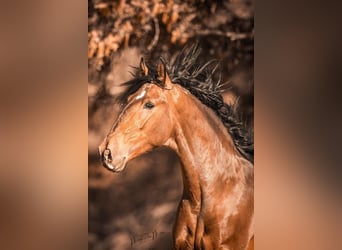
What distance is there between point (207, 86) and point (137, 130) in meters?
0.37

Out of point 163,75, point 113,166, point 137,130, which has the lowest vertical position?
point 113,166

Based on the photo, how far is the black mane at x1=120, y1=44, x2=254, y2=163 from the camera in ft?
7.13

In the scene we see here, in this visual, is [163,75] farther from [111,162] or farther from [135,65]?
[111,162]

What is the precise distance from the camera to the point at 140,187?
2.15 meters

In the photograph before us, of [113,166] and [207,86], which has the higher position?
[207,86]

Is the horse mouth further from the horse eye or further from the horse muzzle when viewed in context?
the horse eye

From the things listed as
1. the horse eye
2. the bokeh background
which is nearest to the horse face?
the horse eye

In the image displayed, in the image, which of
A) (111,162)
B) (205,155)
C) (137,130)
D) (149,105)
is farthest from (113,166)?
(205,155)

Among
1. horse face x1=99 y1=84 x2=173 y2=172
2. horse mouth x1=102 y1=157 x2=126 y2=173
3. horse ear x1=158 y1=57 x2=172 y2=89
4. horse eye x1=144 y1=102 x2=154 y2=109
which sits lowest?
horse mouth x1=102 y1=157 x2=126 y2=173

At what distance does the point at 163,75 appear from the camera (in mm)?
2168

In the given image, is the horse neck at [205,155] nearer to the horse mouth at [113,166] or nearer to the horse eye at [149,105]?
the horse eye at [149,105]

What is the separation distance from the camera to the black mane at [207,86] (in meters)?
2.17

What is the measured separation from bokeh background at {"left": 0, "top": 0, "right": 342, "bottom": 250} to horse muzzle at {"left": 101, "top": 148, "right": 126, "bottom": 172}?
9cm
